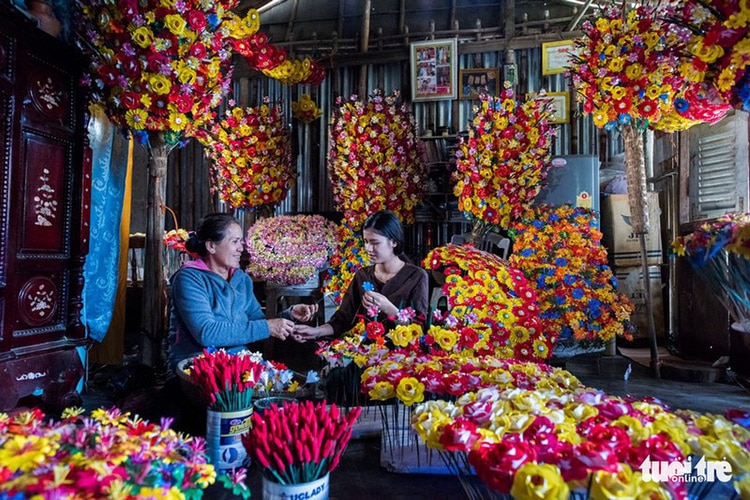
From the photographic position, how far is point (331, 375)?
1902 mm

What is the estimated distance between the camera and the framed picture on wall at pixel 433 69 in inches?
249

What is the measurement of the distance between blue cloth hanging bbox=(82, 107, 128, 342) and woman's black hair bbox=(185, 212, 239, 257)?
1.53m

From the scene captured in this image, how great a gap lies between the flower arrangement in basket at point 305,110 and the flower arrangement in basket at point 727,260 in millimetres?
5713

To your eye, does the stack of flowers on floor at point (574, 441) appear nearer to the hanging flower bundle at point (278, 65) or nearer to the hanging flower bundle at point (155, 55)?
the hanging flower bundle at point (155, 55)

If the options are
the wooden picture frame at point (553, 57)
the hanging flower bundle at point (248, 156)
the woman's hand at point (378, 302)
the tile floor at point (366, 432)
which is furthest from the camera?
the wooden picture frame at point (553, 57)

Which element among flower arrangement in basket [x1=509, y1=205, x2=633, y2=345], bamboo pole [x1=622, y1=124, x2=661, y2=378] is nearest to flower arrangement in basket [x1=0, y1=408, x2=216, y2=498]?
flower arrangement in basket [x1=509, y1=205, x2=633, y2=345]

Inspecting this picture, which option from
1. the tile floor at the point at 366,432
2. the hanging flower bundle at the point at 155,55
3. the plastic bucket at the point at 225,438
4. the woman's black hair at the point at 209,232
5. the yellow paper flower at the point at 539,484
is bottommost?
the tile floor at the point at 366,432

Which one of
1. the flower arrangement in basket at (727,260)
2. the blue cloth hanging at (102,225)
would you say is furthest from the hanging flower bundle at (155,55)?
the flower arrangement in basket at (727,260)

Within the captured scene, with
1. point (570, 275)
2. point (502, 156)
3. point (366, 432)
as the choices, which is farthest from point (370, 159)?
point (366, 432)

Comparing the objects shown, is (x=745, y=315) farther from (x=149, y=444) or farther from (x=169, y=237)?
(x=169, y=237)

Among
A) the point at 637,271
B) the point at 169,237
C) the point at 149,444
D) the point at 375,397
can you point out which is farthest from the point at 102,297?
the point at 637,271

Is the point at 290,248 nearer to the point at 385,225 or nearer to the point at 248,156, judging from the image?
the point at 248,156

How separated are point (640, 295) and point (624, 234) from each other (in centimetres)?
73

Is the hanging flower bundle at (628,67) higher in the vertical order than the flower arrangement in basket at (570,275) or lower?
higher
